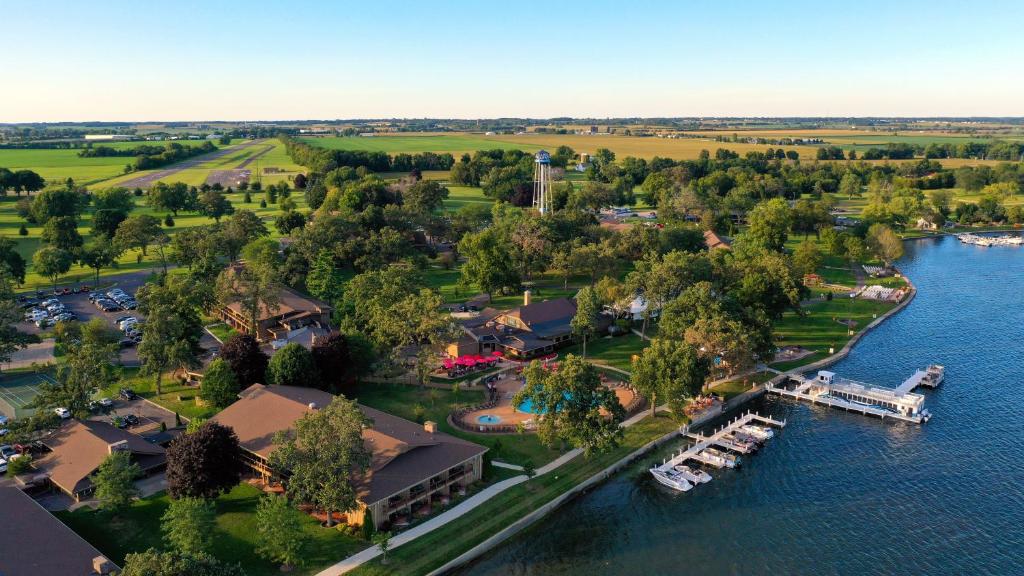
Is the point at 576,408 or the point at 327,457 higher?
the point at 327,457

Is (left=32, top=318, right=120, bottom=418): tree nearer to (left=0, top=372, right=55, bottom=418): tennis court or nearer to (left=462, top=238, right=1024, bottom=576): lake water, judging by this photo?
(left=0, top=372, right=55, bottom=418): tennis court

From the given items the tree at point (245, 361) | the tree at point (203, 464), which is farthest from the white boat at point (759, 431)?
the tree at point (245, 361)

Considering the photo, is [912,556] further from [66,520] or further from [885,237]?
[885,237]

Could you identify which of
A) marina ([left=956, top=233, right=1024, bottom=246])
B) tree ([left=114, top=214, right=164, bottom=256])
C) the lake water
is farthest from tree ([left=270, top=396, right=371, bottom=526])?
marina ([left=956, top=233, right=1024, bottom=246])

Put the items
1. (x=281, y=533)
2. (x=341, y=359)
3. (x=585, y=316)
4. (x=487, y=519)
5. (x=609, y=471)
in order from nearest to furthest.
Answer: (x=281, y=533) → (x=487, y=519) → (x=609, y=471) → (x=341, y=359) → (x=585, y=316)

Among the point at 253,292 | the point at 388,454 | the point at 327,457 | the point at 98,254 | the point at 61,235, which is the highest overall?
the point at 61,235

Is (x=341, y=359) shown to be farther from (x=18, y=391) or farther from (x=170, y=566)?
(x=170, y=566)

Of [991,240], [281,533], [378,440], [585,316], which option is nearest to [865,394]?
[585,316]

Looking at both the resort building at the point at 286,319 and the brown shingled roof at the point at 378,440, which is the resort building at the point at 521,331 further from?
the brown shingled roof at the point at 378,440

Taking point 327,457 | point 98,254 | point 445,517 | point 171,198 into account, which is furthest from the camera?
point 171,198
